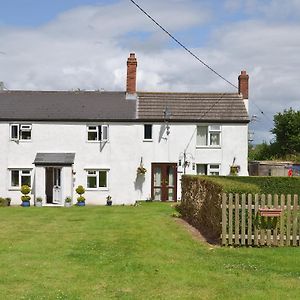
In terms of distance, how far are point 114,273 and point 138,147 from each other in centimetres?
2604

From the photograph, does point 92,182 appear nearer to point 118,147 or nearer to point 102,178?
point 102,178

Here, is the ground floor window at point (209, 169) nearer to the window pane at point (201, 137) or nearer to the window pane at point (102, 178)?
the window pane at point (201, 137)

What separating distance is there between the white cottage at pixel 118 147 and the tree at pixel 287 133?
111 ft

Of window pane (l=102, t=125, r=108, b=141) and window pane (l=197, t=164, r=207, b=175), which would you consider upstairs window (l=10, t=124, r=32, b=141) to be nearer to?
window pane (l=102, t=125, r=108, b=141)

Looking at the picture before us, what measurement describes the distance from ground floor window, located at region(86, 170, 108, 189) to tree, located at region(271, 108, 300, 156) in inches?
1507

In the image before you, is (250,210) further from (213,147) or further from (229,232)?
(213,147)

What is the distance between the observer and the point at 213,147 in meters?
37.0

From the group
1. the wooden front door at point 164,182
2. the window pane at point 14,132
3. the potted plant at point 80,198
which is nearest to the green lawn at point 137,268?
the potted plant at point 80,198

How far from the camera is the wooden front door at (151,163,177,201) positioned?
36562 mm

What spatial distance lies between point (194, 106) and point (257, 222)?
2398cm

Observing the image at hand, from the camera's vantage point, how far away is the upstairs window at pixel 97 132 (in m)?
36.3

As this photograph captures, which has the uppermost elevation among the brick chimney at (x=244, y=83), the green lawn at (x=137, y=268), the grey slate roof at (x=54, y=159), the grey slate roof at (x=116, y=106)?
the brick chimney at (x=244, y=83)

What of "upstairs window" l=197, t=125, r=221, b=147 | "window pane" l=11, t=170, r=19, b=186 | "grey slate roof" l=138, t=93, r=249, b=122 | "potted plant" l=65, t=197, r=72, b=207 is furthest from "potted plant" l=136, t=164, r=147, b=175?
"window pane" l=11, t=170, r=19, b=186

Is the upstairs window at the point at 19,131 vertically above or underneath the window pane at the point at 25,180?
above
